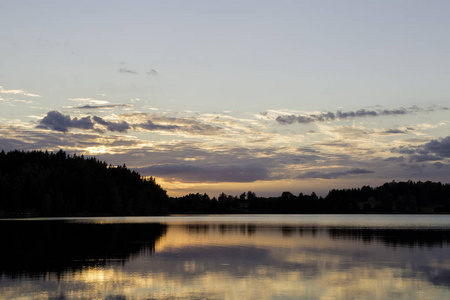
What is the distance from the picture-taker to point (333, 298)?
31.0 meters

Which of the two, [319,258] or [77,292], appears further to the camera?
[319,258]

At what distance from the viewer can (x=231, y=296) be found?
31.4 metres

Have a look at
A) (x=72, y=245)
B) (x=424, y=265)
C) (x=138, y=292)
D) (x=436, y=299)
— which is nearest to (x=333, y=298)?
(x=436, y=299)

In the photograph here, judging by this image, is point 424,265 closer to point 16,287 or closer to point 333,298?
point 333,298

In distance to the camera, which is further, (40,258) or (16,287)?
(40,258)

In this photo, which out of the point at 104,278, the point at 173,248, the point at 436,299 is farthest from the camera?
the point at 173,248

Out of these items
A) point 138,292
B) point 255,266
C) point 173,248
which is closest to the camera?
point 138,292

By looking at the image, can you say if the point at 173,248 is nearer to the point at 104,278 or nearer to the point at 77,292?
the point at 104,278

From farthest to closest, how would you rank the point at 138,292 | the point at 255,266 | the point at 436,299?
the point at 255,266 → the point at 138,292 → the point at 436,299

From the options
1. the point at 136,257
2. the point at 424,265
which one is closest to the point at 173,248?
the point at 136,257

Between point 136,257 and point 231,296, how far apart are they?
→ 2448cm

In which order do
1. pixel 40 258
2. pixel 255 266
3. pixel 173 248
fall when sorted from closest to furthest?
1. pixel 255 266
2. pixel 40 258
3. pixel 173 248

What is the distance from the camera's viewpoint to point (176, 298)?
30562 millimetres

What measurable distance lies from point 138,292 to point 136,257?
69.9 ft
